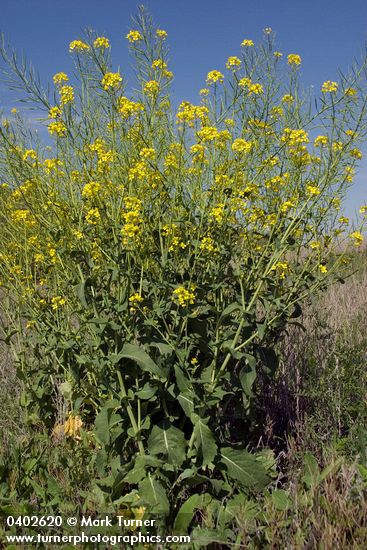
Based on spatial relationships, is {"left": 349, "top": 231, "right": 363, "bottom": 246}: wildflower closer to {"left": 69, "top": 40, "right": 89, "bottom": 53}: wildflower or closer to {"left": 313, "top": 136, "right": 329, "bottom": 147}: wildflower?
{"left": 313, "top": 136, "right": 329, "bottom": 147}: wildflower

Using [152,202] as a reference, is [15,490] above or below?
below

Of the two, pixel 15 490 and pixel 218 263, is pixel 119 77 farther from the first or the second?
pixel 15 490

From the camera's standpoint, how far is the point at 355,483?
240 cm

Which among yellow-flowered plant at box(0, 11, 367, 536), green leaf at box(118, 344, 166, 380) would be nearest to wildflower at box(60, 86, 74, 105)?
yellow-flowered plant at box(0, 11, 367, 536)

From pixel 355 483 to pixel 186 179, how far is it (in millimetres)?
1583

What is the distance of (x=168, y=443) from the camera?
263cm

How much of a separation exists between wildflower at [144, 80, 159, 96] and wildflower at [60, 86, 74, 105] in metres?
0.37

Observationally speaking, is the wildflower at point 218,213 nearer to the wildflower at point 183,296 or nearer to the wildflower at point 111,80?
the wildflower at point 183,296

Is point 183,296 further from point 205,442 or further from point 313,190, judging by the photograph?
point 313,190

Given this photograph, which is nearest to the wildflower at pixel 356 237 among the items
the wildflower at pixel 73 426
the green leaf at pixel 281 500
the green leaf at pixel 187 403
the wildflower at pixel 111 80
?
the green leaf at pixel 187 403

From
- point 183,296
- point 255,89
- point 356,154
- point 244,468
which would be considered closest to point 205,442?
point 244,468

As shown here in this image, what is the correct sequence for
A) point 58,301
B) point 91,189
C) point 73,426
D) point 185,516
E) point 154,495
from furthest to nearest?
point 73,426
point 58,301
point 91,189
point 154,495
point 185,516

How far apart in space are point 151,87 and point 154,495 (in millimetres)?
1914

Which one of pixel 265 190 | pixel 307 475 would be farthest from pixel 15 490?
pixel 265 190
